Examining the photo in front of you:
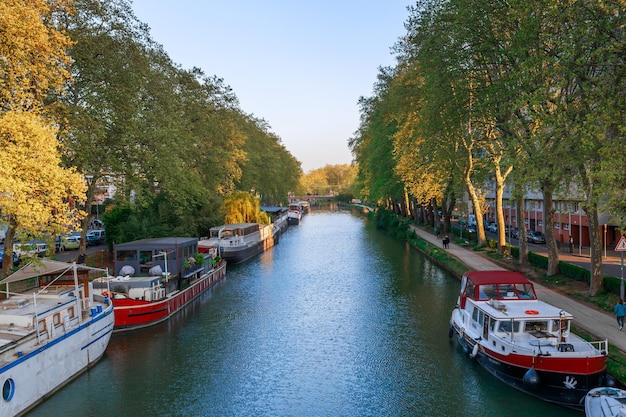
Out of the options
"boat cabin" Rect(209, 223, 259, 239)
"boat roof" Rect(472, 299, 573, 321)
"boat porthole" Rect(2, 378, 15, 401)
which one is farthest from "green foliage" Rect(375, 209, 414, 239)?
"boat porthole" Rect(2, 378, 15, 401)

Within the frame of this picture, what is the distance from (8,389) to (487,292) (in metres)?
20.4

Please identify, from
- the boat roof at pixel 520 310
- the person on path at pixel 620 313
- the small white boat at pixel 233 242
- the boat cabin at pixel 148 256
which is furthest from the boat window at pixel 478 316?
the small white boat at pixel 233 242

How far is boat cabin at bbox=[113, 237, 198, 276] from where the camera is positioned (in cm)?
3234

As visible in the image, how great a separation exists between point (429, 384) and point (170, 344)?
13651 mm

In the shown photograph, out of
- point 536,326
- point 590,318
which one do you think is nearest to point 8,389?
point 536,326

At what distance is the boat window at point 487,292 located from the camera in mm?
23125

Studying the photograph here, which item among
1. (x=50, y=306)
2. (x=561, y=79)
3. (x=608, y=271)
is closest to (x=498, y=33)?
(x=561, y=79)

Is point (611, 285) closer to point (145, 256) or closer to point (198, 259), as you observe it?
point (198, 259)

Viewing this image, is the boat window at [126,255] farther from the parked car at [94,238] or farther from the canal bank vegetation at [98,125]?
the parked car at [94,238]

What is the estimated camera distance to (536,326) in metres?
20.0

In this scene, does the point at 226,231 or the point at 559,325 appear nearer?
the point at 559,325

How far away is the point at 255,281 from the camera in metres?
42.4

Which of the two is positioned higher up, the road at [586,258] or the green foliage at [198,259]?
the green foliage at [198,259]

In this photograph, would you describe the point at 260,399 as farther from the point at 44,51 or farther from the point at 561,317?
the point at 44,51
